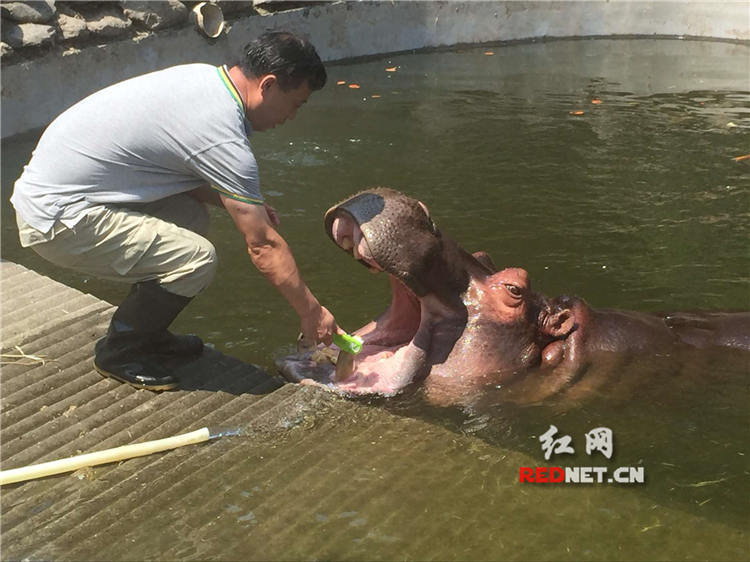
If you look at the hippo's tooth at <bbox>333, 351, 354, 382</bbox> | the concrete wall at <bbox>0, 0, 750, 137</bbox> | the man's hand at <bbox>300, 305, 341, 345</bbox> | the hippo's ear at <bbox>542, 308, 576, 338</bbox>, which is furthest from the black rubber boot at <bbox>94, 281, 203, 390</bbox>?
the concrete wall at <bbox>0, 0, 750, 137</bbox>

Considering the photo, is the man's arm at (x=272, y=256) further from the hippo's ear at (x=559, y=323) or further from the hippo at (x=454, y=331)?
the hippo's ear at (x=559, y=323)

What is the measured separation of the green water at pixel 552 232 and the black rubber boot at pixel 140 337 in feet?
2.80

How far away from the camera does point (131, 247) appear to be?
413cm

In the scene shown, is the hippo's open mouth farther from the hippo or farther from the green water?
the green water

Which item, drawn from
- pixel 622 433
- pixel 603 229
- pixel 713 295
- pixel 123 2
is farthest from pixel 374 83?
pixel 622 433

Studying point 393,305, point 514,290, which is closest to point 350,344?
point 393,305

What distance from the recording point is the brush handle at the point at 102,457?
3672 millimetres

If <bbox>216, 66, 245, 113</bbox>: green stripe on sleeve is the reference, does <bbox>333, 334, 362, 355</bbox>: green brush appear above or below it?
below

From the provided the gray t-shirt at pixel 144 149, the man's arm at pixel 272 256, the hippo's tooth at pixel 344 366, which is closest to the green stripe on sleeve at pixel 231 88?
the gray t-shirt at pixel 144 149

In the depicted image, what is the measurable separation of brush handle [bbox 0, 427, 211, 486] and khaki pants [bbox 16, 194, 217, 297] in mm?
651

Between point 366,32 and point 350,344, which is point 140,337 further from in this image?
point 366,32

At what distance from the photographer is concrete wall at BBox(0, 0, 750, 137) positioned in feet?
31.5

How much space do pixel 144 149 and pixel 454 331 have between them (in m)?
1.57

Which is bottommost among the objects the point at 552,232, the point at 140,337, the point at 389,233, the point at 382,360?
the point at 552,232
